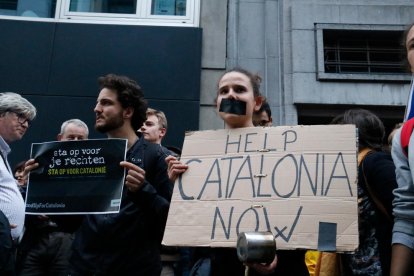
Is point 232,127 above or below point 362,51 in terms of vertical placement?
below

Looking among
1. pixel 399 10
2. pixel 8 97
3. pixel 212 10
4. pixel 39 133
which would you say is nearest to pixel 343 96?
pixel 399 10

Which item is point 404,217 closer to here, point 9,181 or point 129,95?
point 129,95

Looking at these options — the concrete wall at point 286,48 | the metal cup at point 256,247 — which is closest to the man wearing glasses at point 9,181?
the metal cup at point 256,247

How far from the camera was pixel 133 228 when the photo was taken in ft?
8.71

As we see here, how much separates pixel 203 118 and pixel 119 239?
4.92 m

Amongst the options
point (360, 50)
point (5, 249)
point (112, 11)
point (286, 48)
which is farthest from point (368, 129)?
point (112, 11)

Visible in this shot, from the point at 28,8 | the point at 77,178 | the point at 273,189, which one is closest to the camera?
the point at 273,189

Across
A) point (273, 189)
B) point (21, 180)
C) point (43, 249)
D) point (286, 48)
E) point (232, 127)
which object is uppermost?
point (286, 48)

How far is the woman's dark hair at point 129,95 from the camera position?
3092mm

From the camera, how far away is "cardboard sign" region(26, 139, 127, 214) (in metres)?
2.67

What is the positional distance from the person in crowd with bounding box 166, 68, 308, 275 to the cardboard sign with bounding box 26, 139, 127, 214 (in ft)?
1.33

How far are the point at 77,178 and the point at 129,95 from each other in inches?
26.8

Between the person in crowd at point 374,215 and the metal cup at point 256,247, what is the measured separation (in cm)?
94

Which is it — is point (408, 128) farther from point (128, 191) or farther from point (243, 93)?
point (128, 191)
